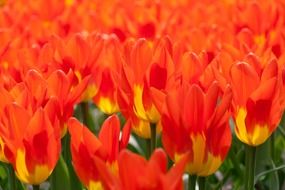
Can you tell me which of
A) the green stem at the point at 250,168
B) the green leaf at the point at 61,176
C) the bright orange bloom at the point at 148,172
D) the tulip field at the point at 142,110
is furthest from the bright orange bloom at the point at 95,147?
the green leaf at the point at 61,176

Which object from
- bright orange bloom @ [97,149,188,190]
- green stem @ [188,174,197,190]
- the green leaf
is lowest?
the green leaf

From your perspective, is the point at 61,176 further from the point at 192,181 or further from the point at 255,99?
the point at 255,99

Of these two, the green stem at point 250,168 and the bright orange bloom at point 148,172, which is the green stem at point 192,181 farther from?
the bright orange bloom at point 148,172

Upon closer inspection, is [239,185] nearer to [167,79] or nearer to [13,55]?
[167,79]

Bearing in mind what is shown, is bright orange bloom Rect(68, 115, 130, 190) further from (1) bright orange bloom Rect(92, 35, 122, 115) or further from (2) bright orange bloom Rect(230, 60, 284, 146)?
(1) bright orange bloom Rect(92, 35, 122, 115)

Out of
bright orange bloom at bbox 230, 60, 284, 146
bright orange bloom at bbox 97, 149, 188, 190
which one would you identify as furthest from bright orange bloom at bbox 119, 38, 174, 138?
bright orange bloom at bbox 97, 149, 188, 190

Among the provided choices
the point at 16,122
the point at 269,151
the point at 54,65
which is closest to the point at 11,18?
the point at 54,65
